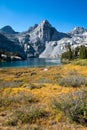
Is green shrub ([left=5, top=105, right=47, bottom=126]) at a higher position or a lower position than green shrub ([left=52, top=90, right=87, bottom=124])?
lower

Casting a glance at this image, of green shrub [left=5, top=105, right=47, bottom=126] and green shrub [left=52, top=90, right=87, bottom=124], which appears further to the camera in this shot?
green shrub [left=5, top=105, right=47, bottom=126]

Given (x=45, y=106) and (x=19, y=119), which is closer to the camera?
(x=19, y=119)

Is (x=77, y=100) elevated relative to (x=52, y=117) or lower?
elevated

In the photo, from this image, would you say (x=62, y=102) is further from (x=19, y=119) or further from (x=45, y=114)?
(x=19, y=119)

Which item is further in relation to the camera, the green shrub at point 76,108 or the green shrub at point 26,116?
A: the green shrub at point 26,116

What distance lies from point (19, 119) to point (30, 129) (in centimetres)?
208

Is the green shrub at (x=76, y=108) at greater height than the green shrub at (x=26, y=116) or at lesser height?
greater

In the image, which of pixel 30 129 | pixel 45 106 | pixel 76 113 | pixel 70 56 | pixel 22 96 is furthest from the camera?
pixel 70 56

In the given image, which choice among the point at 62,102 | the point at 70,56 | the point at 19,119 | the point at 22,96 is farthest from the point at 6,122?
the point at 70,56

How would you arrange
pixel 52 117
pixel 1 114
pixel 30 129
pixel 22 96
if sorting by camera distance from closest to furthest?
1. pixel 30 129
2. pixel 52 117
3. pixel 1 114
4. pixel 22 96

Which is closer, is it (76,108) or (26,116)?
(76,108)

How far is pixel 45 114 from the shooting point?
51.2 ft

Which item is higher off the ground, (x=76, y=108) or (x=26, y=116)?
(x=76, y=108)

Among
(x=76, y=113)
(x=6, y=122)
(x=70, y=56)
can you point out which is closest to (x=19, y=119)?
(x=6, y=122)
